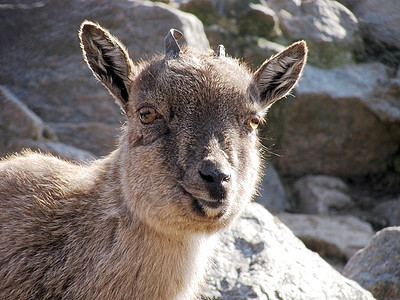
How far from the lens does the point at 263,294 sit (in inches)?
262

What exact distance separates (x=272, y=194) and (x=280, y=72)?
5357 mm

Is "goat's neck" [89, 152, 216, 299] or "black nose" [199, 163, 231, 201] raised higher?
"black nose" [199, 163, 231, 201]

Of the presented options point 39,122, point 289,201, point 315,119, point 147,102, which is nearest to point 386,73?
point 315,119

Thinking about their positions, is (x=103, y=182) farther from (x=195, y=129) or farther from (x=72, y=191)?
(x=195, y=129)

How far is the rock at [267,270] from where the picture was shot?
6.75 m

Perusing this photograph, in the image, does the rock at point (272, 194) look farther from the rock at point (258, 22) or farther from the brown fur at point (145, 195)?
the brown fur at point (145, 195)

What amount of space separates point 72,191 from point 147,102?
4.10ft

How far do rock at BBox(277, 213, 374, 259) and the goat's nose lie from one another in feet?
18.9

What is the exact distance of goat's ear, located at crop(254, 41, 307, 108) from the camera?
6.41m

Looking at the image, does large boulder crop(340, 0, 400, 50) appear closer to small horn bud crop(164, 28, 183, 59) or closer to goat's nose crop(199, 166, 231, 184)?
small horn bud crop(164, 28, 183, 59)

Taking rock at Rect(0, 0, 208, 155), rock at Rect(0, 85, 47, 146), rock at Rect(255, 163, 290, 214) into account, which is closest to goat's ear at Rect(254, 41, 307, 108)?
rock at Rect(0, 0, 208, 155)

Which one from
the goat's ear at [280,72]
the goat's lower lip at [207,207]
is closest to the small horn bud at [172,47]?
the goat's ear at [280,72]

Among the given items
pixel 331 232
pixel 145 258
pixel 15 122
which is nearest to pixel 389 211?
pixel 331 232

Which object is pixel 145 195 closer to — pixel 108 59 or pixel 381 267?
pixel 108 59
